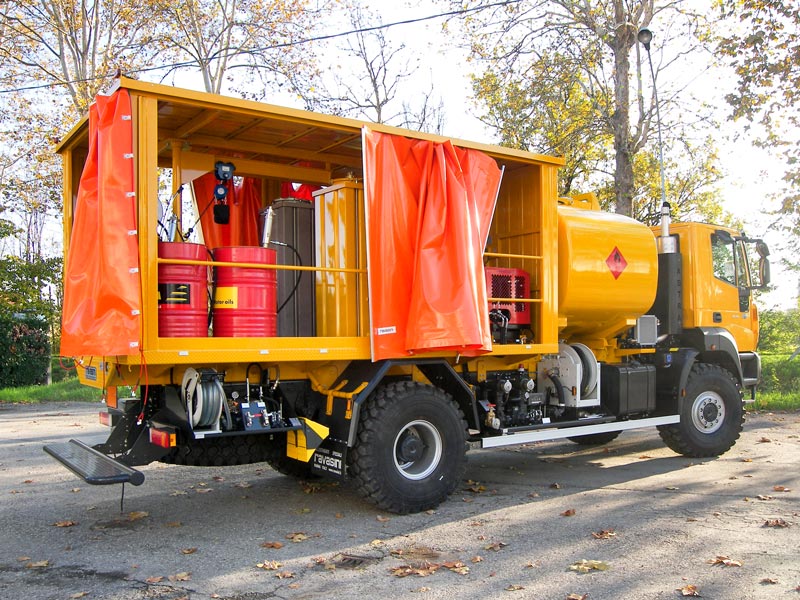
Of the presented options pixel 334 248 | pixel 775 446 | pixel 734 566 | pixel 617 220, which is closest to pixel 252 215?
pixel 334 248

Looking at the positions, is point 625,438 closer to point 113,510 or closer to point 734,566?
point 734,566

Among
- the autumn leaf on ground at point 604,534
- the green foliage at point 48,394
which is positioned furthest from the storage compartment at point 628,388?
the green foliage at point 48,394

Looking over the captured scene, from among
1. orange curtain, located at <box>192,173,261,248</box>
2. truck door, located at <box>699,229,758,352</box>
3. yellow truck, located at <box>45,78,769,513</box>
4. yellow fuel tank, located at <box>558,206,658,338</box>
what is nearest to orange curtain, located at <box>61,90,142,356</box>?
yellow truck, located at <box>45,78,769,513</box>

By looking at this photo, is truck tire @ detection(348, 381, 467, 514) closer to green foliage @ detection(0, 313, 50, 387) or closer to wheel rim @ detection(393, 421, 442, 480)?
wheel rim @ detection(393, 421, 442, 480)

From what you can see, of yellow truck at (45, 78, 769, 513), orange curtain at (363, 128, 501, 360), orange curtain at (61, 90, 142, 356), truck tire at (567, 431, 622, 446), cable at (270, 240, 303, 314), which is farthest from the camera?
truck tire at (567, 431, 622, 446)

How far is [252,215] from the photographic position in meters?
8.52

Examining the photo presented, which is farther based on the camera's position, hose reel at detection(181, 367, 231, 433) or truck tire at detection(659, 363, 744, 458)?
truck tire at detection(659, 363, 744, 458)

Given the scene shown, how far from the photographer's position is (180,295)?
19.2 feet

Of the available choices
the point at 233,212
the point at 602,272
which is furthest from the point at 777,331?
the point at 233,212

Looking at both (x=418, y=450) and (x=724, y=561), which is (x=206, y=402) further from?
(x=724, y=561)

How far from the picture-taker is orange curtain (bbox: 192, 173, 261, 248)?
8.19 meters

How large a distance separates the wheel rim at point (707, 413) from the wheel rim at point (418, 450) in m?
4.10

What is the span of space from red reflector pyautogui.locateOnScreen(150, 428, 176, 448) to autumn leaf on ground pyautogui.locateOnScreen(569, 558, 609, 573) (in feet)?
10.3

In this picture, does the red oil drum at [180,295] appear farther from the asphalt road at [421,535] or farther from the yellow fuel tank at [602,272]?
the yellow fuel tank at [602,272]
